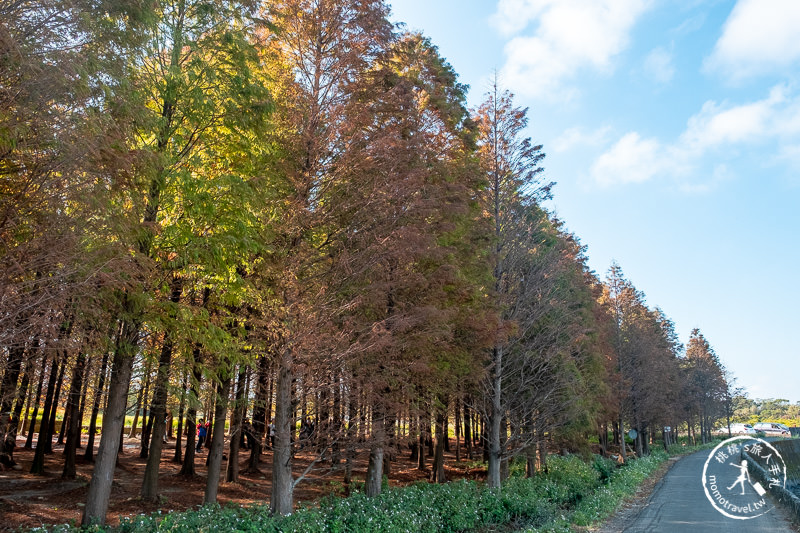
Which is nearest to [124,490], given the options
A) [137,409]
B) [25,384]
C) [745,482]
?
[137,409]

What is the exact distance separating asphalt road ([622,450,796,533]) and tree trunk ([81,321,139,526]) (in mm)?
12378

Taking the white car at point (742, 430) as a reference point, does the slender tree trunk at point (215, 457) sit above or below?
above

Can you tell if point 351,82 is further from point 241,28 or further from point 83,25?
point 83,25

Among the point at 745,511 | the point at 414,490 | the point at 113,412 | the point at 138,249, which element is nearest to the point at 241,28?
the point at 138,249

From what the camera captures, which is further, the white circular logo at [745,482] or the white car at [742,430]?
the white car at [742,430]

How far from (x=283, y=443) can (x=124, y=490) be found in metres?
10.1

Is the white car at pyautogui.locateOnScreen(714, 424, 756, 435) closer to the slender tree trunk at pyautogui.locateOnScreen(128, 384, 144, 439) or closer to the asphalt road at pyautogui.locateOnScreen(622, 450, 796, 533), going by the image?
the asphalt road at pyautogui.locateOnScreen(622, 450, 796, 533)

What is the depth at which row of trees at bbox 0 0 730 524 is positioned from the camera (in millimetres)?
5055

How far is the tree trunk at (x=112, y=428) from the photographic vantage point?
8.02m

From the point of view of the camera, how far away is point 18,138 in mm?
4766

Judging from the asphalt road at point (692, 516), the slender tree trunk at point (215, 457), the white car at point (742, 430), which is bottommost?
the white car at point (742, 430)

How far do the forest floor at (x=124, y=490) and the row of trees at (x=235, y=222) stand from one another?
125cm

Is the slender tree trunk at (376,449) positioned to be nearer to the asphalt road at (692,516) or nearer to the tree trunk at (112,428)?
the tree trunk at (112,428)

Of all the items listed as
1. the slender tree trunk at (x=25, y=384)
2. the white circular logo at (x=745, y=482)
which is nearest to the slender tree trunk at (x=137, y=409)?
the slender tree trunk at (x=25, y=384)
